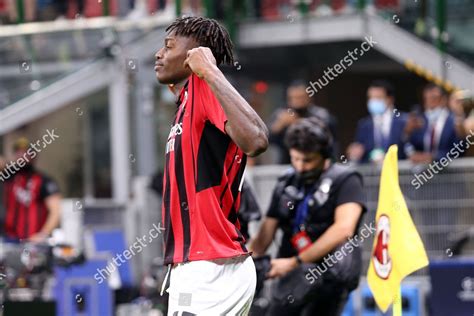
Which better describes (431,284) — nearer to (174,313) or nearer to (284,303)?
(284,303)

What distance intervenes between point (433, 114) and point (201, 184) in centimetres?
799

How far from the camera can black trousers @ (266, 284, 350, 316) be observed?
322 inches

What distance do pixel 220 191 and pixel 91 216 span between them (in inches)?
387

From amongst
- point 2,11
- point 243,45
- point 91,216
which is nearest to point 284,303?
point 91,216

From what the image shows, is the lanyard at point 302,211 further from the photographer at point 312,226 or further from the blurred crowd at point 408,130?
the blurred crowd at point 408,130

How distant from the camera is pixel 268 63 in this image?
62.0ft

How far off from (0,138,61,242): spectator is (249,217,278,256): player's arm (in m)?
6.06

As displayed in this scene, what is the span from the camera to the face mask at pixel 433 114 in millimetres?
13193

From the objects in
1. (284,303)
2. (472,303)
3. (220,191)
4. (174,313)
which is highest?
(220,191)

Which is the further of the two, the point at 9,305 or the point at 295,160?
the point at 9,305

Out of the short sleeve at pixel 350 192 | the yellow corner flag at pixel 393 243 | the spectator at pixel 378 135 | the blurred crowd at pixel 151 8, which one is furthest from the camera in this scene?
the blurred crowd at pixel 151 8

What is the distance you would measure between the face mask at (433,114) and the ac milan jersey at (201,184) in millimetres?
7732

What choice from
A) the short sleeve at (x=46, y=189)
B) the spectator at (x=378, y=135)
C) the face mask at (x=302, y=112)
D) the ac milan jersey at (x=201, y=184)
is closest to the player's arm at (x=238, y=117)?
the ac milan jersey at (x=201, y=184)

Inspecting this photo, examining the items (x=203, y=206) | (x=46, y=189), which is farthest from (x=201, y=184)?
(x=46, y=189)
